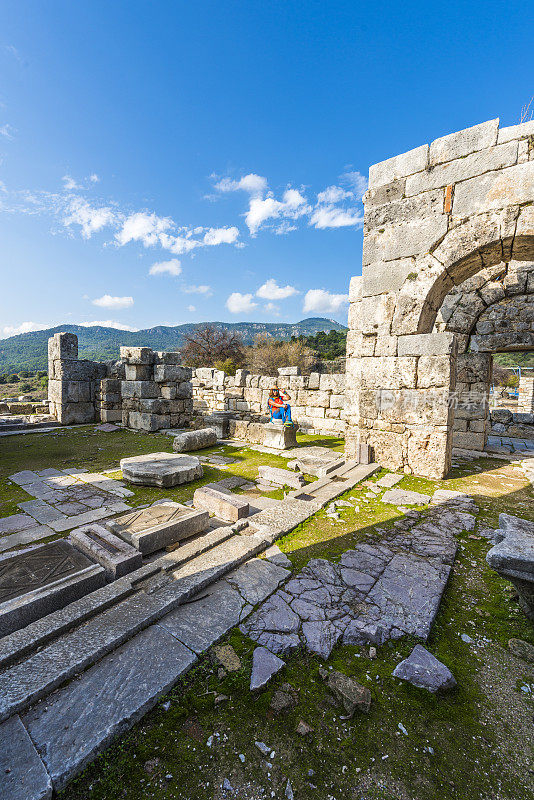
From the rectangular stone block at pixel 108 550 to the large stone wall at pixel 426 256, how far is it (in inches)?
174

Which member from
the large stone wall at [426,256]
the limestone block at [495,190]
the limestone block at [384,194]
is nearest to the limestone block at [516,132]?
the large stone wall at [426,256]

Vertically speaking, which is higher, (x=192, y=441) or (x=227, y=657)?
(x=192, y=441)

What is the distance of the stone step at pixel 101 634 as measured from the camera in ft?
5.48

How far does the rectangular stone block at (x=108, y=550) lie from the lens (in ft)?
8.63

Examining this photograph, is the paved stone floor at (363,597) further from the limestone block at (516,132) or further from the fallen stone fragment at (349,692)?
the limestone block at (516,132)

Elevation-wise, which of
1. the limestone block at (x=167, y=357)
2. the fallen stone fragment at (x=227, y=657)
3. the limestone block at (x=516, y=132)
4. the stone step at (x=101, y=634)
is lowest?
the fallen stone fragment at (x=227, y=657)

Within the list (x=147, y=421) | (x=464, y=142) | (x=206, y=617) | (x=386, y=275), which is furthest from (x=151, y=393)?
(x=464, y=142)

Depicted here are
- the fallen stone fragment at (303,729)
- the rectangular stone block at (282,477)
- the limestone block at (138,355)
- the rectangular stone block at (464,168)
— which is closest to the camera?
the fallen stone fragment at (303,729)

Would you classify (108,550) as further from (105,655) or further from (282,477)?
(282,477)

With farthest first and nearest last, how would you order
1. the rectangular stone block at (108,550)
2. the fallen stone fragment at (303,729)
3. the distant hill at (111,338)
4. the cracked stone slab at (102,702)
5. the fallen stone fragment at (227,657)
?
the distant hill at (111,338) < the rectangular stone block at (108,550) < the fallen stone fragment at (227,657) < the fallen stone fragment at (303,729) < the cracked stone slab at (102,702)

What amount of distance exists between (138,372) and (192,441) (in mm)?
3865

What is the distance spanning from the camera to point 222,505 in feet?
12.5

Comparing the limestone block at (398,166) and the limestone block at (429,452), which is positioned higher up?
the limestone block at (398,166)

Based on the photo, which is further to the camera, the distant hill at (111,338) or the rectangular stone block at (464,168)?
the distant hill at (111,338)
